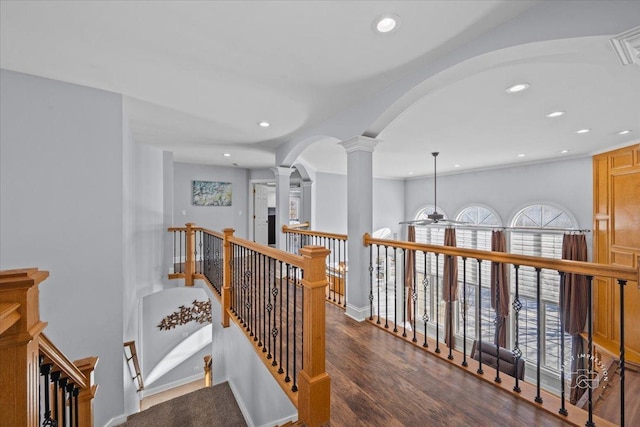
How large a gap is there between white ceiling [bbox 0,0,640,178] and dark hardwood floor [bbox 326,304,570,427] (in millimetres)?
2257

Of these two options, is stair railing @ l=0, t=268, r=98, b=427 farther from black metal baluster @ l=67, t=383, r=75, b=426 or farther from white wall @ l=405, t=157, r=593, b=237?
white wall @ l=405, t=157, r=593, b=237

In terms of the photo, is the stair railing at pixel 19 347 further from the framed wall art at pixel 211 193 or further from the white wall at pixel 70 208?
the framed wall art at pixel 211 193

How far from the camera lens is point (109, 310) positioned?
113 inches

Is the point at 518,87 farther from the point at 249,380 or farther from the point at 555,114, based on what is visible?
the point at 249,380

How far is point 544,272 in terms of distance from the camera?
19.7 ft

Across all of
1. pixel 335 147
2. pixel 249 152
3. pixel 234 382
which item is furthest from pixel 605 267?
pixel 249 152

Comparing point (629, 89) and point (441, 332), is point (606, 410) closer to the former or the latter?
point (629, 89)

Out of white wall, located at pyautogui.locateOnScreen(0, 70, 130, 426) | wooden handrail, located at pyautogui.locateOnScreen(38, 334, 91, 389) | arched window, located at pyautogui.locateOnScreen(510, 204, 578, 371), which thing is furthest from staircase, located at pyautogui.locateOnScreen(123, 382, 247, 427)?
arched window, located at pyautogui.locateOnScreen(510, 204, 578, 371)

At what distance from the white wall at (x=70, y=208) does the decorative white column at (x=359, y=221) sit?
8.66 feet

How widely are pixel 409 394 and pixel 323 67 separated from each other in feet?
8.86

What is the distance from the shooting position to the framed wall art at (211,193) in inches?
269

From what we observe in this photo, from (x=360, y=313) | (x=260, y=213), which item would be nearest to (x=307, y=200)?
(x=260, y=213)

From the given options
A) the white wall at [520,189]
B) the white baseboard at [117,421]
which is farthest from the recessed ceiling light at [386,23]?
the white wall at [520,189]

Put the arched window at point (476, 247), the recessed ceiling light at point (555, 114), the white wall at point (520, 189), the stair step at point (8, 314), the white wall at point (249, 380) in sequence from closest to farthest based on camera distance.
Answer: the stair step at point (8, 314) < the white wall at point (249, 380) < the recessed ceiling light at point (555, 114) < the white wall at point (520, 189) < the arched window at point (476, 247)
